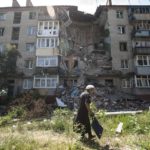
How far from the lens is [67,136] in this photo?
8.62m

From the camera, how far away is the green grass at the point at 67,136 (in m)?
6.91

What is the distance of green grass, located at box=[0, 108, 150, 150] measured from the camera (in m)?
6.91

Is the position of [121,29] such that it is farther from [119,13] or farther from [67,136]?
[67,136]

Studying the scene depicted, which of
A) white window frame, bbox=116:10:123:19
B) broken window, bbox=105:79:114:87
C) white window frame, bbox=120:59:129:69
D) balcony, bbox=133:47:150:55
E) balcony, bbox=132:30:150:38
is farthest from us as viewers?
white window frame, bbox=116:10:123:19

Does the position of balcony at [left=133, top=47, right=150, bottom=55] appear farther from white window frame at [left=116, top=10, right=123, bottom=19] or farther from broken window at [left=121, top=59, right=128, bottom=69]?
white window frame at [left=116, top=10, right=123, bottom=19]

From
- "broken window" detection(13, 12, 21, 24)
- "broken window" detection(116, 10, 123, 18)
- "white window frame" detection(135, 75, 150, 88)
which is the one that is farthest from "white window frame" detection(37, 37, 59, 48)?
"white window frame" detection(135, 75, 150, 88)

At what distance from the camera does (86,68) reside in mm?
37969

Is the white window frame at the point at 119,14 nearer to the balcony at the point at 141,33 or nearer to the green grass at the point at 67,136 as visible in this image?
the balcony at the point at 141,33

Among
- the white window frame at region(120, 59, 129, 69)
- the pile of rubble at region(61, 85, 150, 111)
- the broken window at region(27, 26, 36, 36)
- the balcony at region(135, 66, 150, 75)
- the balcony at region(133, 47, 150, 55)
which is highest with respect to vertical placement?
the broken window at region(27, 26, 36, 36)

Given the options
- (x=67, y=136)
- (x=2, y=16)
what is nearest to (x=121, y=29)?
(x=2, y=16)

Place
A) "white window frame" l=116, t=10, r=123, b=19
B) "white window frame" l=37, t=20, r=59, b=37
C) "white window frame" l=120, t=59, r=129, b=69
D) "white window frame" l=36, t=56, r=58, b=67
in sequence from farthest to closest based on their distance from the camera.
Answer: "white window frame" l=116, t=10, r=123, b=19
"white window frame" l=37, t=20, r=59, b=37
"white window frame" l=120, t=59, r=129, b=69
"white window frame" l=36, t=56, r=58, b=67

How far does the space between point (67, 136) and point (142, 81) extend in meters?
29.0

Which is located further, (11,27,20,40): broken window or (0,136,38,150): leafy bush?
(11,27,20,40): broken window

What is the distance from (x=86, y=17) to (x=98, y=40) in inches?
212
